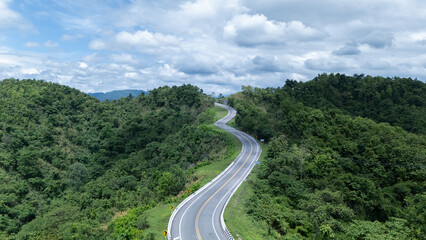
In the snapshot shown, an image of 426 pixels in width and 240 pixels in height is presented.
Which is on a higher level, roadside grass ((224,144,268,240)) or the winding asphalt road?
the winding asphalt road

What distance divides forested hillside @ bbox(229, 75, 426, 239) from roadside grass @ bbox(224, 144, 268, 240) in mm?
567

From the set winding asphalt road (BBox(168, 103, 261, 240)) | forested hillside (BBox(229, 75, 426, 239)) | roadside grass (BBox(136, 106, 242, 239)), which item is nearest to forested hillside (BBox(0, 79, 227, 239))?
roadside grass (BBox(136, 106, 242, 239))

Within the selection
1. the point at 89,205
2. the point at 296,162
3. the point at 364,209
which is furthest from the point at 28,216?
the point at 364,209

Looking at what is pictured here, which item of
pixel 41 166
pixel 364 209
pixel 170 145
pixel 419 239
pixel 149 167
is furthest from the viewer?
pixel 41 166

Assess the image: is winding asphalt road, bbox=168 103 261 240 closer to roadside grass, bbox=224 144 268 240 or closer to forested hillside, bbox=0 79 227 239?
roadside grass, bbox=224 144 268 240

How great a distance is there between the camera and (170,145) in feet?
197

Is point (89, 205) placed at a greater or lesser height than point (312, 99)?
lesser

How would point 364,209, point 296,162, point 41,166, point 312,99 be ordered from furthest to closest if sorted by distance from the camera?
point 312,99
point 41,166
point 296,162
point 364,209

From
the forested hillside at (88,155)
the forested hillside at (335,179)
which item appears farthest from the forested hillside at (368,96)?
the forested hillside at (88,155)

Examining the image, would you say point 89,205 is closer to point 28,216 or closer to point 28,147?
point 28,216

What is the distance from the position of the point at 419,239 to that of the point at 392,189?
14971mm

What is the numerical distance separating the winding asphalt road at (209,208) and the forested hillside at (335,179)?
3.04 meters

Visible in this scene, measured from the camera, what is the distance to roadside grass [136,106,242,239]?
75.5 ft

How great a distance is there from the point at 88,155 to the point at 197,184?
57.5m
